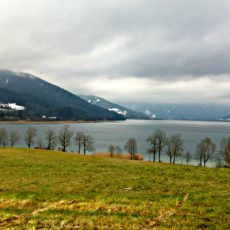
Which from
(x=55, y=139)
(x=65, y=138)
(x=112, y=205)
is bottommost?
(x=55, y=139)

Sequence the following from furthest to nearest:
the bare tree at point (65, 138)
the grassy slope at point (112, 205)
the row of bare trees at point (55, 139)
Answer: the row of bare trees at point (55, 139), the bare tree at point (65, 138), the grassy slope at point (112, 205)

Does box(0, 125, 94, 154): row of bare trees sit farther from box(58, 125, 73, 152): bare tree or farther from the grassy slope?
the grassy slope

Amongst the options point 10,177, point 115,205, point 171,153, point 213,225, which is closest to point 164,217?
point 213,225

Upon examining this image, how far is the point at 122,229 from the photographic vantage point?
973 centimetres

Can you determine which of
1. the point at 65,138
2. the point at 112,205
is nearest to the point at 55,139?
the point at 65,138

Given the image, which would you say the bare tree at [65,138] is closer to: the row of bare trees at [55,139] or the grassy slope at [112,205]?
the row of bare trees at [55,139]

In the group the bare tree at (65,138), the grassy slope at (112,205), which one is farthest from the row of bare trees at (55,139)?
the grassy slope at (112,205)

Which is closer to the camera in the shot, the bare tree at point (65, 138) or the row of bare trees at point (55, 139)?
the bare tree at point (65, 138)

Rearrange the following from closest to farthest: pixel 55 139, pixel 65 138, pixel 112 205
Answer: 1. pixel 112 205
2. pixel 65 138
3. pixel 55 139

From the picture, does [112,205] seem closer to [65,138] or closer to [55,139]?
[65,138]

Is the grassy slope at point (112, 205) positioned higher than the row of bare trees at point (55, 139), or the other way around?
the grassy slope at point (112, 205)

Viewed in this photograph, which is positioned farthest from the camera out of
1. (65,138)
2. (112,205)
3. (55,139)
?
(55,139)

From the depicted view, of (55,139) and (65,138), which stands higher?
(65,138)

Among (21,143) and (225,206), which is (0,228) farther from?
(21,143)
